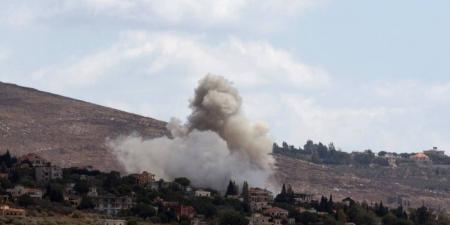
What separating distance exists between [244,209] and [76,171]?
23291 millimetres

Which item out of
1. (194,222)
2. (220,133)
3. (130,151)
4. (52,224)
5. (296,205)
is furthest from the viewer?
(130,151)

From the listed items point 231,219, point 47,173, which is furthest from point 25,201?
point 47,173

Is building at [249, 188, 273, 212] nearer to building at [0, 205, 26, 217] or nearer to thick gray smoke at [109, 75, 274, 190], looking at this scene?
thick gray smoke at [109, 75, 274, 190]

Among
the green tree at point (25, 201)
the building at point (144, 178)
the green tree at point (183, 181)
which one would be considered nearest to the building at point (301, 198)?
the green tree at point (183, 181)

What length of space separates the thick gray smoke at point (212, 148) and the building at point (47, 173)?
16.7m

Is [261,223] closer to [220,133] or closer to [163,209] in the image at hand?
[163,209]

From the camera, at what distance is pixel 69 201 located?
443 feet

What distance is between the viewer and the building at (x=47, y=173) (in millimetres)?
151750

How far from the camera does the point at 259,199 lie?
15650cm

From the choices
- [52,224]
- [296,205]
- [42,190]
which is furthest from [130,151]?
[52,224]

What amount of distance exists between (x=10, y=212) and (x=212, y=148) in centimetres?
4582

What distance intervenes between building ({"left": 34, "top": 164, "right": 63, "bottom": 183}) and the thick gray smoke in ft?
54.7

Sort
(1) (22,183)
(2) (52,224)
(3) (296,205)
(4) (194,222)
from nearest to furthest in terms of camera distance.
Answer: (2) (52,224) → (4) (194,222) → (1) (22,183) → (3) (296,205)

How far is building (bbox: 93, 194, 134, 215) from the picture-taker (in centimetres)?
13538
